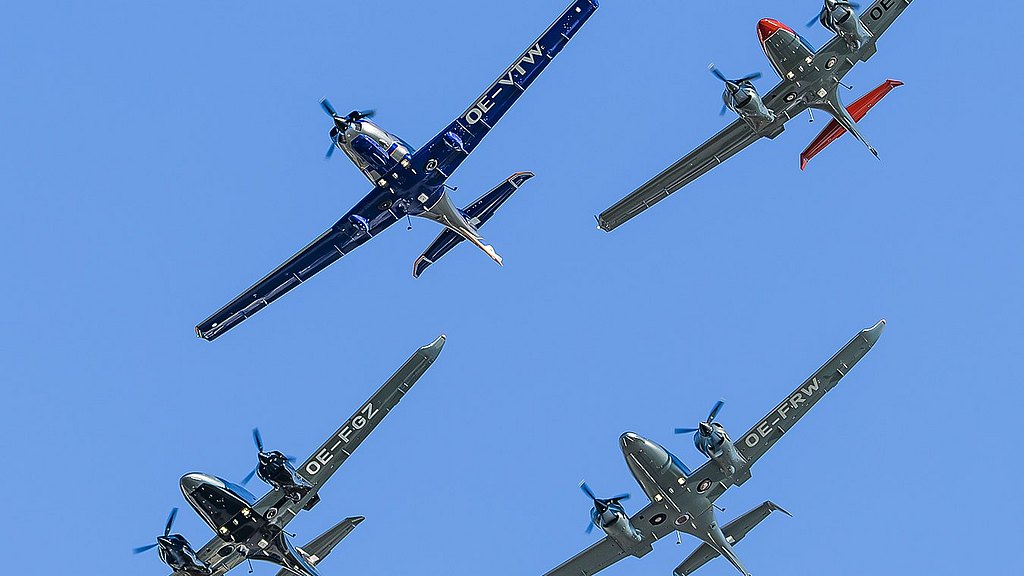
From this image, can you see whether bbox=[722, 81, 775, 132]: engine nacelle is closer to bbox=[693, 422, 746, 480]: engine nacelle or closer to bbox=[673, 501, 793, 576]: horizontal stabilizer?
bbox=[693, 422, 746, 480]: engine nacelle

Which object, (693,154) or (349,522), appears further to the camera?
(693,154)

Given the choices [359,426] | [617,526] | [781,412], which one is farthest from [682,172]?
[359,426]

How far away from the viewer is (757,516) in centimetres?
5869

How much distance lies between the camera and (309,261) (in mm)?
60812

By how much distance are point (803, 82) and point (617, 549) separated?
758 inches

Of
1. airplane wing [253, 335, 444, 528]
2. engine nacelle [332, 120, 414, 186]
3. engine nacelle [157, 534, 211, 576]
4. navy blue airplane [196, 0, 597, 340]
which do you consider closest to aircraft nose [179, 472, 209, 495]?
engine nacelle [157, 534, 211, 576]

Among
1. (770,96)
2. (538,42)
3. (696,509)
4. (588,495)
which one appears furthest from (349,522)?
(770,96)

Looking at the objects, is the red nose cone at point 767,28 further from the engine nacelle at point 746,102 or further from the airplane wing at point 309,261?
the airplane wing at point 309,261

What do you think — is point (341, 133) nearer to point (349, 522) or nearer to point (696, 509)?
point (349, 522)

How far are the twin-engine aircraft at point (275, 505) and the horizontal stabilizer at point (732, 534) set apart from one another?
1246cm

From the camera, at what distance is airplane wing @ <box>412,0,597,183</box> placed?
57000mm

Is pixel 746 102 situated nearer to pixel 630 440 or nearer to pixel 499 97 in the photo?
pixel 499 97

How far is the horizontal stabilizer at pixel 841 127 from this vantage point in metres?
63.2

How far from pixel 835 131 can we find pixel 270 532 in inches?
1085
